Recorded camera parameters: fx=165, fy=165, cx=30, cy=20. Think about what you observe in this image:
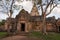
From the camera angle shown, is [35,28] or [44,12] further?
[35,28]

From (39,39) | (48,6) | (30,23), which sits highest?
(48,6)

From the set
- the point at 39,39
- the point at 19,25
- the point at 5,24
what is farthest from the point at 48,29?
the point at 39,39

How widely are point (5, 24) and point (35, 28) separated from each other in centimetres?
950

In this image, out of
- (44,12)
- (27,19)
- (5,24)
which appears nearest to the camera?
(44,12)

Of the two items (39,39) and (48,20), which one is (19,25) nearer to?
(48,20)

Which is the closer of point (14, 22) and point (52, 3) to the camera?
point (52, 3)

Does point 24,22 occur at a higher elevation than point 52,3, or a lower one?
lower

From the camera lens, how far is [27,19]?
4550 centimetres

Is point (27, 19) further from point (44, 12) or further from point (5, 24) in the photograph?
point (44, 12)

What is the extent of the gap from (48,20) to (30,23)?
5651 millimetres

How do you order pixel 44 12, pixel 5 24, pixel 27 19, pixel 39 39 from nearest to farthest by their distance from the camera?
pixel 39 39 → pixel 44 12 → pixel 27 19 → pixel 5 24

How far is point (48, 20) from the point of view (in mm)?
48281

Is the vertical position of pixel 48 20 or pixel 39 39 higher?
pixel 48 20

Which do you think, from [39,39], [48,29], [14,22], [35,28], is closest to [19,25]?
[14,22]
